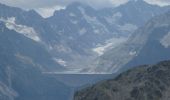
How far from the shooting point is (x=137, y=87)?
177000 mm

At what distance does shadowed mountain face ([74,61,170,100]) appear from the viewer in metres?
172

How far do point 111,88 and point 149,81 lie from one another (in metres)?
9.72

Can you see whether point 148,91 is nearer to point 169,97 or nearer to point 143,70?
point 169,97

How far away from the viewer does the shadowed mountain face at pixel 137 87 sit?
563ft

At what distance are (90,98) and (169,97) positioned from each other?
19882 millimetres

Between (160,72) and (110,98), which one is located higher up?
(160,72)

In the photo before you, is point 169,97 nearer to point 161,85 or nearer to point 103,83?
point 161,85

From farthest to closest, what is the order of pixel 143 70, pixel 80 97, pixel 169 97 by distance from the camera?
pixel 143 70
pixel 80 97
pixel 169 97

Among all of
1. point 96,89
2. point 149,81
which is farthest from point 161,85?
point 96,89

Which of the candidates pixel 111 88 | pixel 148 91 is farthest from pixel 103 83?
pixel 148 91

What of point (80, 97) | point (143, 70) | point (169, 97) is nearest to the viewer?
point (169, 97)

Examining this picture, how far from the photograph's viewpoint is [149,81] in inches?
7141

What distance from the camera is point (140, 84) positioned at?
181125 millimetres

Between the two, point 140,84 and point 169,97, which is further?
point 140,84
